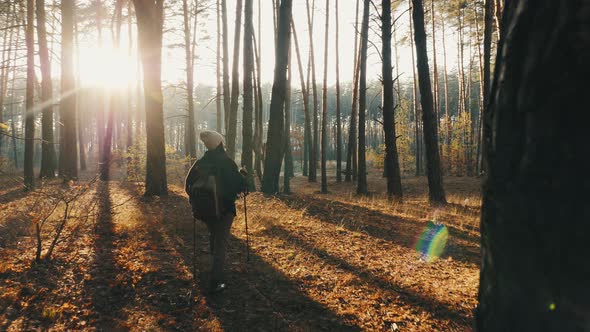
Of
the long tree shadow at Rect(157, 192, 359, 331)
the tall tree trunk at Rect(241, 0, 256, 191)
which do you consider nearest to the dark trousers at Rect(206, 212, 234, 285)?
the long tree shadow at Rect(157, 192, 359, 331)

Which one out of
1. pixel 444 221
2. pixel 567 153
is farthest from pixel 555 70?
pixel 444 221

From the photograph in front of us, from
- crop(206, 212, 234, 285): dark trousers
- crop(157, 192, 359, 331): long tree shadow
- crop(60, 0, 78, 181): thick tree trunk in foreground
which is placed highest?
crop(60, 0, 78, 181): thick tree trunk in foreground

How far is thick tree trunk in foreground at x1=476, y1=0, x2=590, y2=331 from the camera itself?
0.78 meters

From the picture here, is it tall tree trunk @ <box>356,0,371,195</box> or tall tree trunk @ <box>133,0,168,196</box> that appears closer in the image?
tall tree trunk @ <box>133,0,168,196</box>

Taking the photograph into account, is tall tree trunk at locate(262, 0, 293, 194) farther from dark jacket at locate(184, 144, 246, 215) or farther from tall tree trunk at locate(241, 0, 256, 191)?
dark jacket at locate(184, 144, 246, 215)

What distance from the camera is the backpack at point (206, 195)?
410 cm

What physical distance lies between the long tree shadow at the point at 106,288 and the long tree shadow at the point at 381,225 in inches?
181

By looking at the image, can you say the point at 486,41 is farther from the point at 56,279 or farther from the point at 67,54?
the point at 67,54

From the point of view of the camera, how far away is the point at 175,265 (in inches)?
192

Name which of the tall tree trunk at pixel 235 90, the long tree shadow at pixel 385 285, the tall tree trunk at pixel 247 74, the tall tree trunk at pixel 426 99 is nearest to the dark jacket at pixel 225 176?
the long tree shadow at pixel 385 285

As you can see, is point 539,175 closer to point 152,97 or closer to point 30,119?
point 152,97

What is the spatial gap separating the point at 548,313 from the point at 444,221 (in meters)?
7.70

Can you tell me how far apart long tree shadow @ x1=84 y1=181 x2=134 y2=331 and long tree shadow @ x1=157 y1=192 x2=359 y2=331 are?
0.93 metres

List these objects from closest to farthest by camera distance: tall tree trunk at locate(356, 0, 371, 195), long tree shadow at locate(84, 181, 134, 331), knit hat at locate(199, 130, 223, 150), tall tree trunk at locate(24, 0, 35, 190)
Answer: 1. long tree shadow at locate(84, 181, 134, 331)
2. knit hat at locate(199, 130, 223, 150)
3. tall tree trunk at locate(24, 0, 35, 190)
4. tall tree trunk at locate(356, 0, 371, 195)
